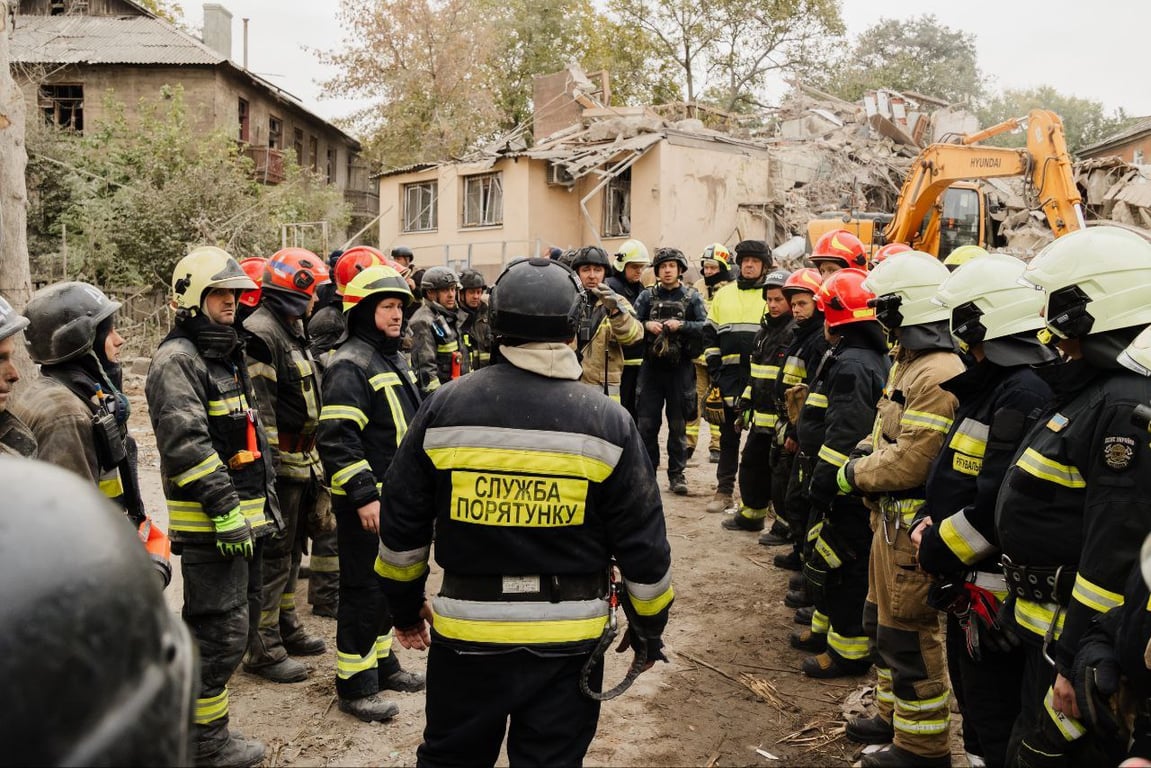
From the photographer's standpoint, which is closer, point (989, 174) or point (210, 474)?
point (210, 474)

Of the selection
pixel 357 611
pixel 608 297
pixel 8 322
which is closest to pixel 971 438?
pixel 357 611

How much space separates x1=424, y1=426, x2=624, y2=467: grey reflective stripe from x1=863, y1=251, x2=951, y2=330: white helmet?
202 cm

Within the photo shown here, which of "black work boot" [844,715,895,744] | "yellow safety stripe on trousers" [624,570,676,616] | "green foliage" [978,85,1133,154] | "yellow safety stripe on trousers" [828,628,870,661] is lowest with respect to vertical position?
"black work boot" [844,715,895,744]

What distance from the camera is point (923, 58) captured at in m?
52.5

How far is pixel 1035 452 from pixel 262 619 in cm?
427

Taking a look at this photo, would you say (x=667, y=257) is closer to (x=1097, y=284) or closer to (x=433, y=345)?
(x=433, y=345)

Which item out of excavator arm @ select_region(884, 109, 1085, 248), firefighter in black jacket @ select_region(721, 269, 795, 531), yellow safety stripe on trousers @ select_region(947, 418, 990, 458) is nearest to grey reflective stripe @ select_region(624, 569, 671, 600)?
yellow safety stripe on trousers @ select_region(947, 418, 990, 458)

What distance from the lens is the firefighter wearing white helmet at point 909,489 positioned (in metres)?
3.96

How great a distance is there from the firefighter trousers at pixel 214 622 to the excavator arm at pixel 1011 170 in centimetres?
1214

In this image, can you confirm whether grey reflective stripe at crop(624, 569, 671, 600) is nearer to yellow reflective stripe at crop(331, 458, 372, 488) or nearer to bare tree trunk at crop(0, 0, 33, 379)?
yellow reflective stripe at crop(331, 458, 372, 488)

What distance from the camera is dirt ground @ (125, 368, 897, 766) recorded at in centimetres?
431

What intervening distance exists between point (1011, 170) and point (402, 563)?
12932 mm

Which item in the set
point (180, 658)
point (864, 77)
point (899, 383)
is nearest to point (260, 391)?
point (899, 383)

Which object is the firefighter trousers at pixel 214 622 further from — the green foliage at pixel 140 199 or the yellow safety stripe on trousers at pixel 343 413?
the green foliage at pixel 140 199
